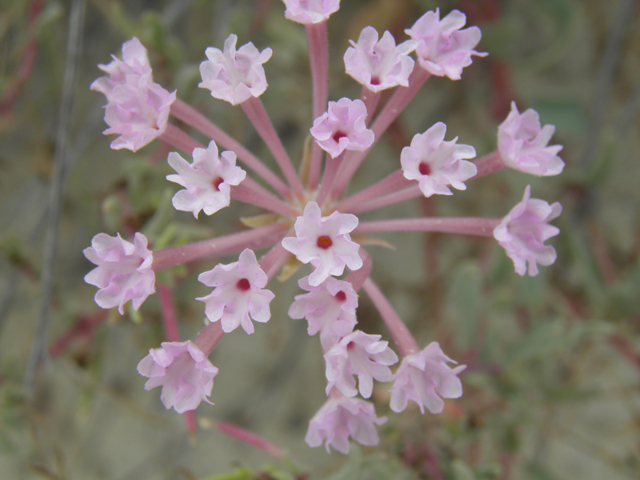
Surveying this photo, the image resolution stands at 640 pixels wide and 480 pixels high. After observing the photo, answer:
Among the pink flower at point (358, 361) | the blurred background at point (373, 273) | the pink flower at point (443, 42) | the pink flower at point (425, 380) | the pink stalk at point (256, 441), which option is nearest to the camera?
the pink flower at point (358, 361)

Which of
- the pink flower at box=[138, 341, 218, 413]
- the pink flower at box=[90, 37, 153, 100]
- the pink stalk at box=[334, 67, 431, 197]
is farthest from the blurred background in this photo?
the pink flower at box=[138, 341, 218, 413]

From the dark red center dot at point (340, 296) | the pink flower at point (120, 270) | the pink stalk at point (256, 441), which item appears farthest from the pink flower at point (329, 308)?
the pink stalk at point (256, 441)

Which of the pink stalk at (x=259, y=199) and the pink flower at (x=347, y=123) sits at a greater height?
the pink flower at (x=347, y=123)

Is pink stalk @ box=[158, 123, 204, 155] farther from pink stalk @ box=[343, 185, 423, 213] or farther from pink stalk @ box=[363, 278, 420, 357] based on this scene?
pink stalk @ box=[363, 278, 420, 357]

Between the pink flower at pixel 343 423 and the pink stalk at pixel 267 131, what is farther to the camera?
the pink stalk at pixel 267 131

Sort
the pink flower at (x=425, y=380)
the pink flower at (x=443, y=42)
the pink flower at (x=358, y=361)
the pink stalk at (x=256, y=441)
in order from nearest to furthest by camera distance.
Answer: the pink flower at (x=358, y=361)
the pink flower at (x=425, y=380)
the pink flower at (x=443, y=42)
the pink stalk at (x=256, y=441)

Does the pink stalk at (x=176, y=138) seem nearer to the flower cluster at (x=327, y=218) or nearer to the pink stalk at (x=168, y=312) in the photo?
the flower cluster at (x=327, y=218)

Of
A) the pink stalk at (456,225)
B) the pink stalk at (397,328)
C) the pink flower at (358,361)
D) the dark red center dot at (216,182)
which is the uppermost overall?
the dark red center dot at (216,182)
